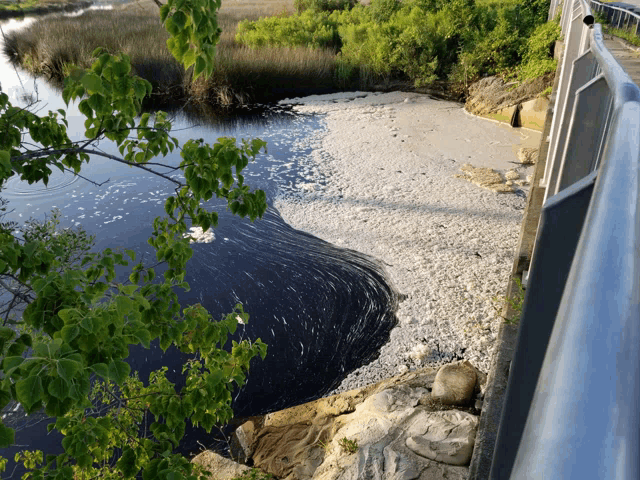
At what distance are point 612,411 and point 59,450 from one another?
12.8ft

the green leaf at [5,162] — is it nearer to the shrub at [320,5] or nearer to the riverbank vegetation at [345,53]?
the riverbank vegetation at [345,53]

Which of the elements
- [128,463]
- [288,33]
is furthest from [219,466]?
[288,33]

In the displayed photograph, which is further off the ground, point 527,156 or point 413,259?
point 527,156

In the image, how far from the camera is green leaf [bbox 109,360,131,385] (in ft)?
4.70

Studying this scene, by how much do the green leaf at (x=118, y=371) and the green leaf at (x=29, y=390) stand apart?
216 millimetres

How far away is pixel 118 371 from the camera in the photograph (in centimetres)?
146

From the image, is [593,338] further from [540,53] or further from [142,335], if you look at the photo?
[540,53]

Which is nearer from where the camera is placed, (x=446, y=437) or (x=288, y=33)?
(x=446, y=437)

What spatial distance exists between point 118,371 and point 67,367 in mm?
267

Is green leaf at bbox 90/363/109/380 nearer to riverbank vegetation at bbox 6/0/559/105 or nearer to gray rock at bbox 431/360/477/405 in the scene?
gray rock at bbox 431/360/477/405

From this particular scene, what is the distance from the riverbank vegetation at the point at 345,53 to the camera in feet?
38.1

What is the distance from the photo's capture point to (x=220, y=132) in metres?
9.55

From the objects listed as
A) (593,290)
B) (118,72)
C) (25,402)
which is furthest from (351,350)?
(593,290)

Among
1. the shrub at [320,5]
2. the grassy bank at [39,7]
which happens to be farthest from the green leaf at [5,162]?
the grassy bank at [39,7]
